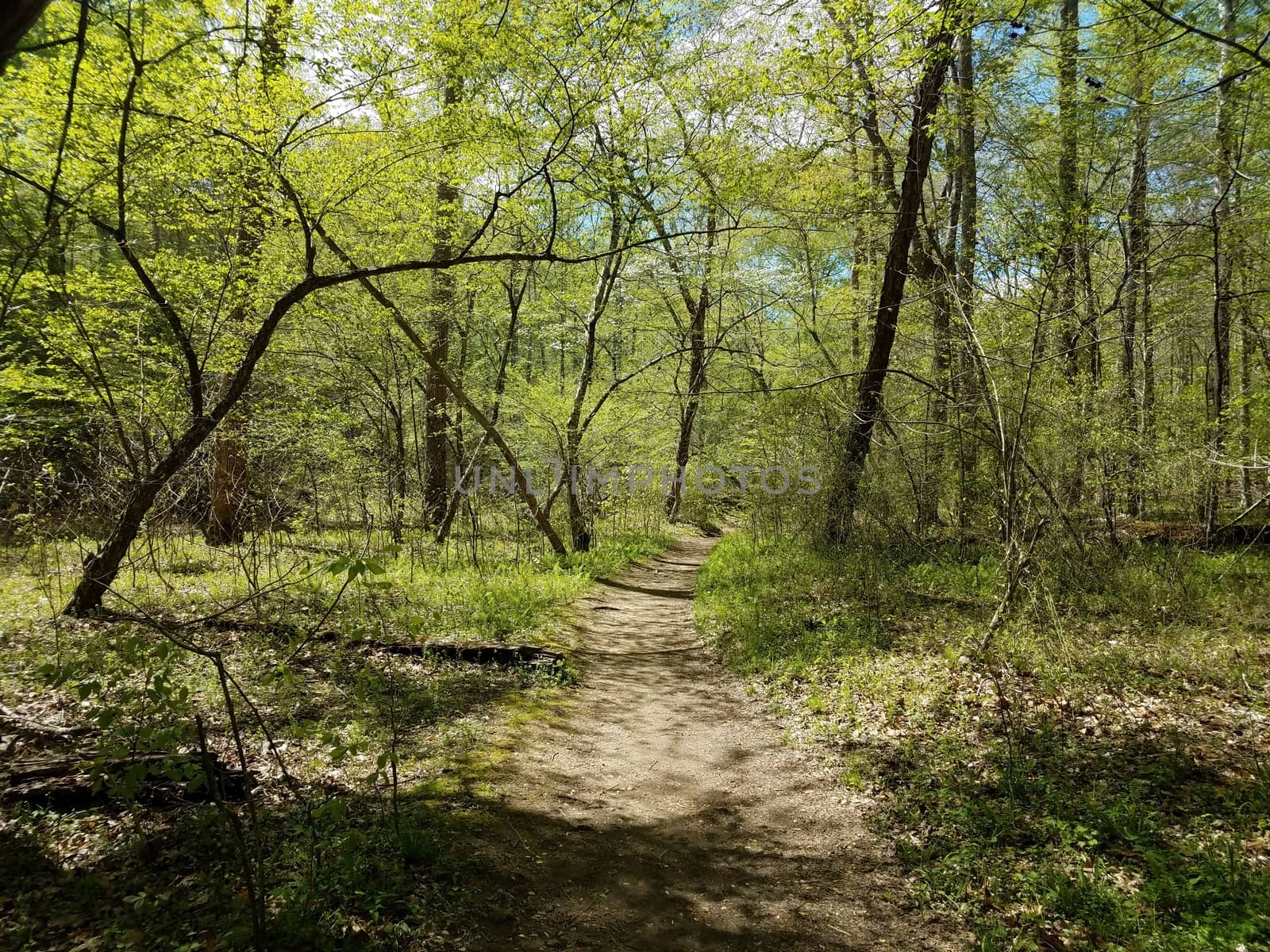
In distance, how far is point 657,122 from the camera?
1044 cm

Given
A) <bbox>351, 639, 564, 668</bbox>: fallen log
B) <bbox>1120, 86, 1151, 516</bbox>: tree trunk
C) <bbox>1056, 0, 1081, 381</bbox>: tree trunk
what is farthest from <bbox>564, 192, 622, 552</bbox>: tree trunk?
<bbox>1120, 86, 1151, 516</bbox>: tree trunk

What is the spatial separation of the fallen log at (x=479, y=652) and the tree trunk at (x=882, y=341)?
5.62 meters

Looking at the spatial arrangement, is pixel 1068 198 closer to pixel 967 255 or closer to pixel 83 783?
pixel 967 255

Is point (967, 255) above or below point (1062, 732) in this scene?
above

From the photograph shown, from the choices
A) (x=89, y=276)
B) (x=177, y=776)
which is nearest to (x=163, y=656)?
(x=177, y=776)

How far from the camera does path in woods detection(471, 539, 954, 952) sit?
322 centimetres

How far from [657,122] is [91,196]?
26.9ft

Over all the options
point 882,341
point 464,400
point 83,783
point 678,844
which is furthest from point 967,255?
point 83,783

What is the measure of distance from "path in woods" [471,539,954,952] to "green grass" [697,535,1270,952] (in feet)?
1.19

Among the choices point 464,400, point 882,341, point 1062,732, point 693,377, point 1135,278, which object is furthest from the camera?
point 693,377

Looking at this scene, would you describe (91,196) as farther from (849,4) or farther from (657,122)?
(849,4)

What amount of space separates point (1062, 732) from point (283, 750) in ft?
19.9

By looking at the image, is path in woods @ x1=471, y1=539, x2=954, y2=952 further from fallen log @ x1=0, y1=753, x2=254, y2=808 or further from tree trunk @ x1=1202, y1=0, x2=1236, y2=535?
tree trunk @ x1=1202, y1=0, x2=1236, y2=535

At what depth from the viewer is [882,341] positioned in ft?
33.2
